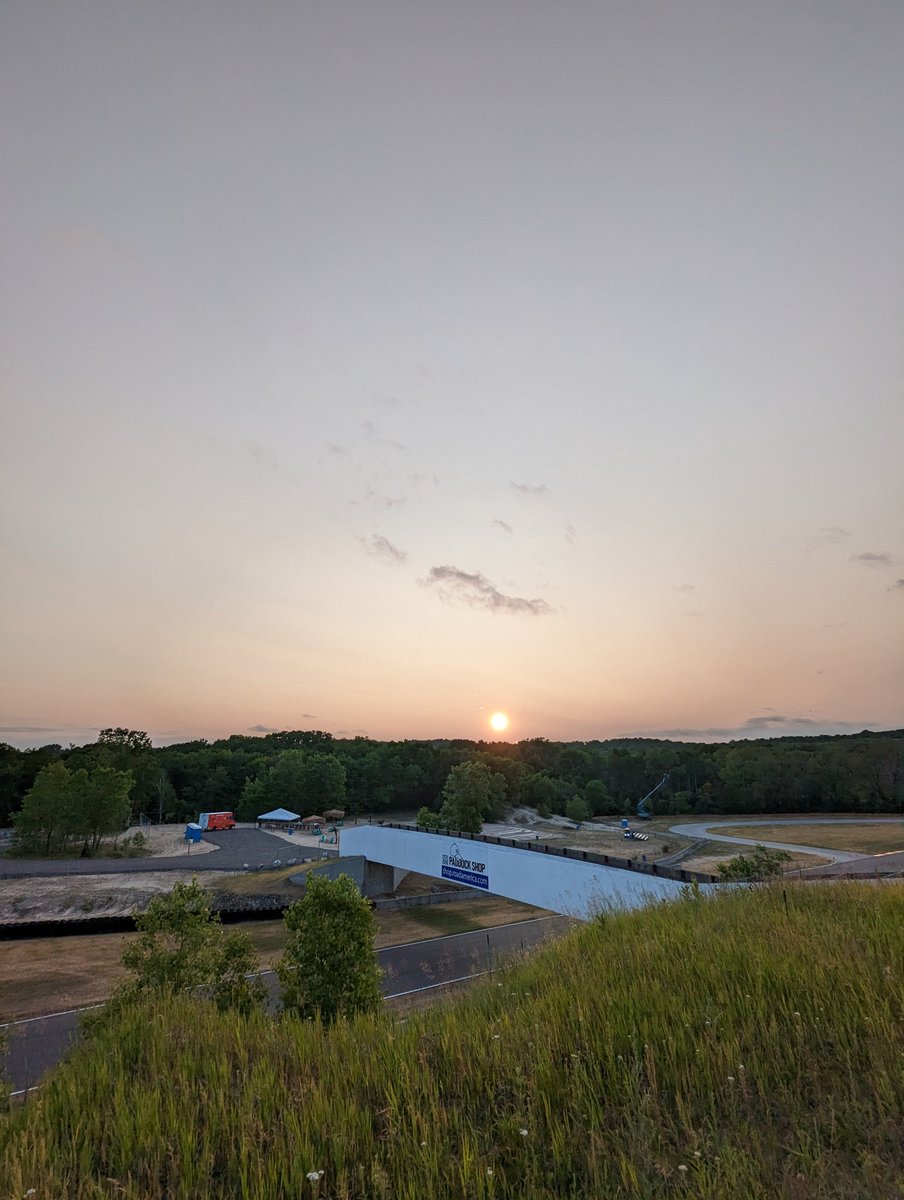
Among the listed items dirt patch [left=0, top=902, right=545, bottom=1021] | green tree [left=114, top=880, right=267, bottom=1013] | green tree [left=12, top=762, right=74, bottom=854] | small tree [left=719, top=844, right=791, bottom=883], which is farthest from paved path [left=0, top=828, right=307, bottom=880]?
small tree [left=719, top=844, right=791, bottom=883]

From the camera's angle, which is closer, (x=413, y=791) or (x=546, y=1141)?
(x=546, y=1141)

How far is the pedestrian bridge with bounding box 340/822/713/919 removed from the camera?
27969 millimetres

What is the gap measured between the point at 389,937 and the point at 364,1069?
39.0m

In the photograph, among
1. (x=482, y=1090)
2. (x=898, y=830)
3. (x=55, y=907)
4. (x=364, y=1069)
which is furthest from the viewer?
(x=898, y=830)

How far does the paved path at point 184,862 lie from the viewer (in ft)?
176

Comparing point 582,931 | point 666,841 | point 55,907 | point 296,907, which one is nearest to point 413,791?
point 666,841

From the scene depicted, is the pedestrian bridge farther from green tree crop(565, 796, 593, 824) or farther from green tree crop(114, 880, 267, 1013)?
green tree crop(565, 796, 593, 824)

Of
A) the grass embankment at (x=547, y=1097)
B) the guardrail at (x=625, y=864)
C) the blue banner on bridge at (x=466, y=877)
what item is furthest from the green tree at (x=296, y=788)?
the grass embankment at (x=547, y=1097)

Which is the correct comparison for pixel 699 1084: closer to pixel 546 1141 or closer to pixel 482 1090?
pixel 546 1141

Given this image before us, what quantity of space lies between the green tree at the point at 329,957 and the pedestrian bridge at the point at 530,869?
26.1 ft

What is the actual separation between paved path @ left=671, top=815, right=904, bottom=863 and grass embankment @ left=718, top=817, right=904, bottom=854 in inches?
45.2

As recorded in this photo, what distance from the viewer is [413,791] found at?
12506cm

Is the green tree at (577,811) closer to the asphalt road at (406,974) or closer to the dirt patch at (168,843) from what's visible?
the dirt patch at (168,843)

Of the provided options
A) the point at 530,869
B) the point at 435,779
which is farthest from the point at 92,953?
the point at 435,779
